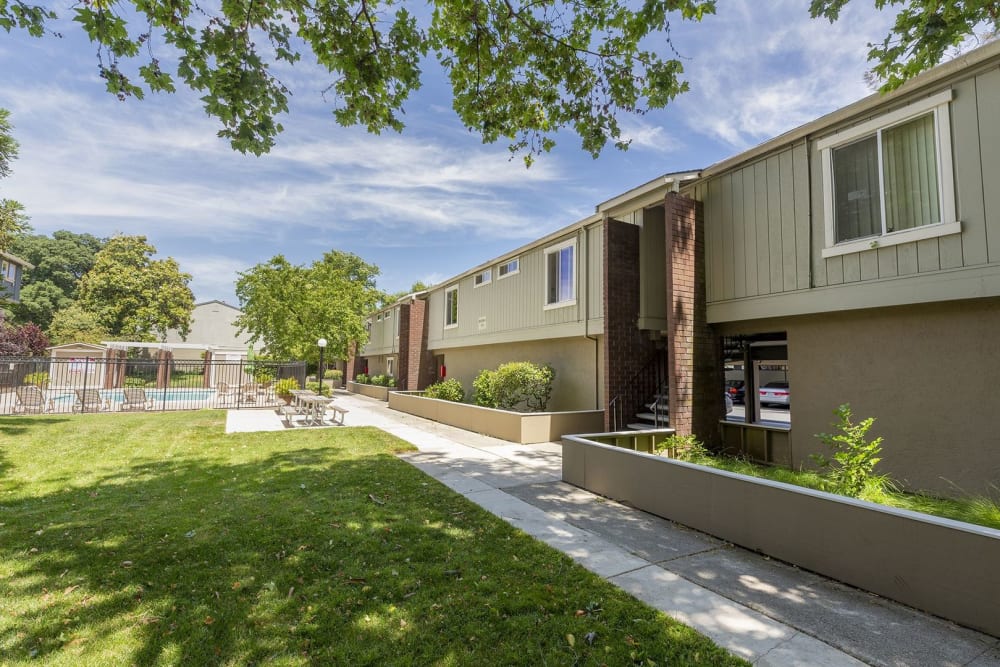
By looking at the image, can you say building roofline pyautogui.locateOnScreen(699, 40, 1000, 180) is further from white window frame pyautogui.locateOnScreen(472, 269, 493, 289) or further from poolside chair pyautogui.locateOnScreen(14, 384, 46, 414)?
poolside chair pyautogui.locateOnScreen(14, 384, 46, 414)

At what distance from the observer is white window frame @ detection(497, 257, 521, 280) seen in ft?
49.8

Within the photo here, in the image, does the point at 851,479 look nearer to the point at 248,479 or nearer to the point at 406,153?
the point at 248,479

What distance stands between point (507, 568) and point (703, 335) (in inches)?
260

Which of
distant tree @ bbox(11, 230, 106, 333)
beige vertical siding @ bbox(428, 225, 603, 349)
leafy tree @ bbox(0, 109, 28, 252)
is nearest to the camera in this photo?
beige vertical siding @ bbox(428, 225, 603, 349)

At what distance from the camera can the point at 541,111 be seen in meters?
6.38

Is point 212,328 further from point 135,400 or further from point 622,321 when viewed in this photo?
point 622,321

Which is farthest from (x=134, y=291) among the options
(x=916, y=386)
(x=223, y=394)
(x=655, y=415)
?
(x=916, y=386)

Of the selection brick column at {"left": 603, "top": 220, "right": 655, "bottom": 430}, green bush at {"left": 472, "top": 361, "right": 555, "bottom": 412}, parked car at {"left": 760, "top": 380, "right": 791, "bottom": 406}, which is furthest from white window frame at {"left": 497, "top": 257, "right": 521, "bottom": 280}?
parked car at {"left": 760, "top": 380, "right": 791, "bottom": 406}

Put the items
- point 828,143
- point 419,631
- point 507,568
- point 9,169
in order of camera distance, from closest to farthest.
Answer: point 419,631 → point 507,568 → point 828,143 → point 9,169

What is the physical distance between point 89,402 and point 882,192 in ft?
82.7

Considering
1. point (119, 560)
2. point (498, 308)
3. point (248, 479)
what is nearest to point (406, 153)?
point (498, 308)

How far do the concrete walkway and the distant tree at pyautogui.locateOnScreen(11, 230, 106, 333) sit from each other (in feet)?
192

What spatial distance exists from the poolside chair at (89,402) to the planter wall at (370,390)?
1134 cm

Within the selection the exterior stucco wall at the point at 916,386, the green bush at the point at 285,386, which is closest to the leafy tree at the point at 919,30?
the exterior stucco wall at the point at 916,386
